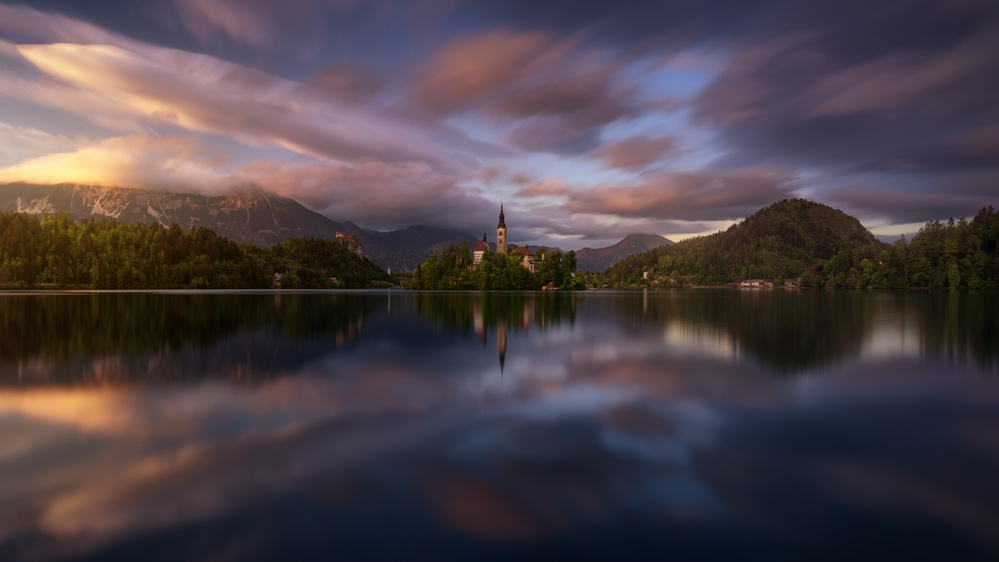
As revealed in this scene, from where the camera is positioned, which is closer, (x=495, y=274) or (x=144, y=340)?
(x=144, y=340)

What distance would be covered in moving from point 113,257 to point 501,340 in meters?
158

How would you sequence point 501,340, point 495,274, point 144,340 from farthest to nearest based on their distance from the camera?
1. point 495,274
2. point 501,340
3. point 144,340

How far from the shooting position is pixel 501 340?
24.0 metres

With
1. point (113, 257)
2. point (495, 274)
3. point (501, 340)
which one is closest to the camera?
point (501, 340)

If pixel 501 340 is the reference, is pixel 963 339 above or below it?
below

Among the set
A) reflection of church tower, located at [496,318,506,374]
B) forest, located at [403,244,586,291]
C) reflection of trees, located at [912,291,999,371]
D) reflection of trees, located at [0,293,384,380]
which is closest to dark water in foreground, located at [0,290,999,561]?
reflection of trees, located at [0,293,384,380]

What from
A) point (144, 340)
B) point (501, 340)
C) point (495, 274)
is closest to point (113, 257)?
point (495, 274)

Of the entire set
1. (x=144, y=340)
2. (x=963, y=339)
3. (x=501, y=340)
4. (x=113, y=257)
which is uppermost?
(x=113, y=257)

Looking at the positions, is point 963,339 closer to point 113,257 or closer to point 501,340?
point 501,340

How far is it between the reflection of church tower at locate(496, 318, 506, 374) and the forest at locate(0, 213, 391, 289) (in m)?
144

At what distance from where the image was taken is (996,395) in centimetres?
1271

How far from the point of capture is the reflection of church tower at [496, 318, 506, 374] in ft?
62.2

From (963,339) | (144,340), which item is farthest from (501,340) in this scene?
(963,339)

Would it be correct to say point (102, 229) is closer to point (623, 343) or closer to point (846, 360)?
point (623, 343)
